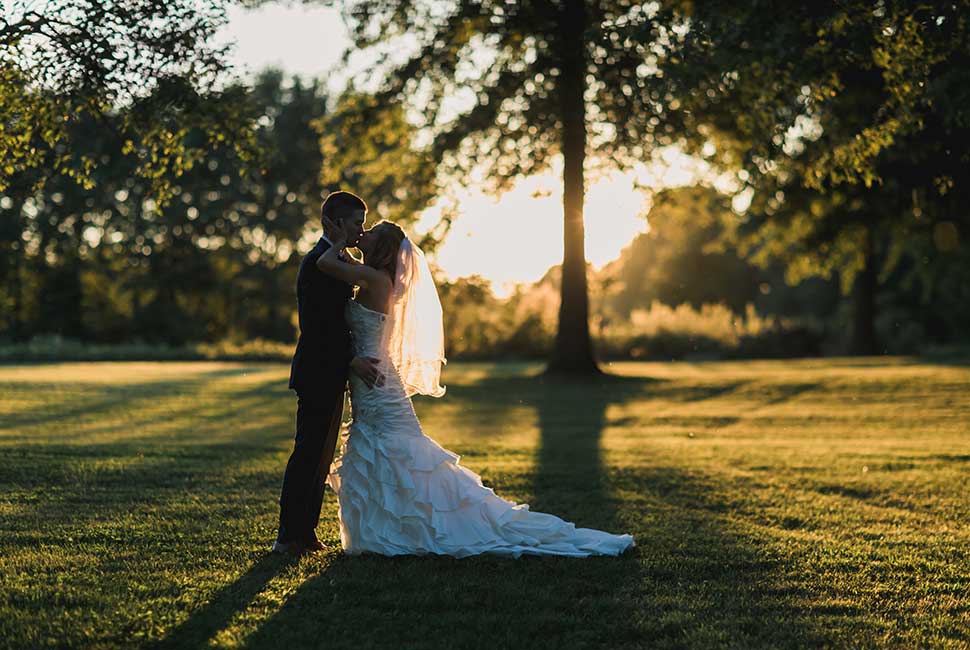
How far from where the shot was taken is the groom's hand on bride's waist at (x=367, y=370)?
6.85 m

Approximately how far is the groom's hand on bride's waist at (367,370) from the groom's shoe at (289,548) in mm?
1161

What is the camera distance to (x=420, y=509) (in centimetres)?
675

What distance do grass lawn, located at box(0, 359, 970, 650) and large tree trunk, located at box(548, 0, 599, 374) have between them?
221 inches

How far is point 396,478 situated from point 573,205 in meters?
17.1

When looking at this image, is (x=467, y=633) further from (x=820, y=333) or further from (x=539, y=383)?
(x=820, y=333)

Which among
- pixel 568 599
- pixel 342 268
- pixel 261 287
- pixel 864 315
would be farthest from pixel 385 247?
pixel 261 287

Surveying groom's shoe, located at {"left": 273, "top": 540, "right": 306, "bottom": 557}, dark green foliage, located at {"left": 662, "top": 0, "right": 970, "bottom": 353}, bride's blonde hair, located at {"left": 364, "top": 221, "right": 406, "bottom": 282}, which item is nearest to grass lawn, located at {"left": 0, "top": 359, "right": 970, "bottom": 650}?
groom's shoe, located at {"left": 273, "top": 540, "right": 306, "bottom": 557}

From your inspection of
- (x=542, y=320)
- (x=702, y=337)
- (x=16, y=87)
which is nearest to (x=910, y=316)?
(x=702, y=337)

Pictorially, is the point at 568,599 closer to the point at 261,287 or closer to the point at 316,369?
the point at 316,369

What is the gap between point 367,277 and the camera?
6.74m

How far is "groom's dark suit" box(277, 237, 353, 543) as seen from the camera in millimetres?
6762

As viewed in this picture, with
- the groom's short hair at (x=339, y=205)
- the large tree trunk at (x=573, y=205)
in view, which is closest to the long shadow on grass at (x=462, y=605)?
the groom's short hair at (x=339, y=205)

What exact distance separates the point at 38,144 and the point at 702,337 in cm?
2578

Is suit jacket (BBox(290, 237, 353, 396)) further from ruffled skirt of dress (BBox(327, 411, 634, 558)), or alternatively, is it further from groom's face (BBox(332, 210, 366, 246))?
ruffled skirt of dress (BBox(327, 411, 634, 558))
